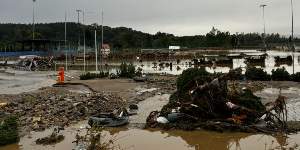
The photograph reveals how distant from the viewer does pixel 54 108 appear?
62.7ft

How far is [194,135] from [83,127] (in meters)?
3.51

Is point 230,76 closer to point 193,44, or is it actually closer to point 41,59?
point 41,59

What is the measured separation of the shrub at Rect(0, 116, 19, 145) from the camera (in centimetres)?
1373

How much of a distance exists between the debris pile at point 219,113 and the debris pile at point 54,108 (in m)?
3.09

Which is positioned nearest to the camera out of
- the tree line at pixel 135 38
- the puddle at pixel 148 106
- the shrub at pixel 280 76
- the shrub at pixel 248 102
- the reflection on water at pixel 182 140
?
the reflection on water at pixel 182 140

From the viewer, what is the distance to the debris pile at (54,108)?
55.2 ft

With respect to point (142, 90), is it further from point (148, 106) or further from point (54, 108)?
point (54, 108)

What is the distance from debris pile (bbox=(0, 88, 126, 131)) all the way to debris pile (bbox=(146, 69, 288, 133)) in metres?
3.09

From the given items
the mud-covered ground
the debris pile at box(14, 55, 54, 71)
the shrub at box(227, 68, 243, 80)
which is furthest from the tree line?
the shrub at box(227, 68, 243, 80)

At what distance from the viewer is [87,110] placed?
18656 millimetres

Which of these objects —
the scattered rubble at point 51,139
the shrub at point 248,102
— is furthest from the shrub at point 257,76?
the scattered rubble at point 51,139

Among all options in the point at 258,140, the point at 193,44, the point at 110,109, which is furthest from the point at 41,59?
the point at 193,44

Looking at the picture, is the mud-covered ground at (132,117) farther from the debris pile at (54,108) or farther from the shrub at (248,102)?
the shrub at (248,102)

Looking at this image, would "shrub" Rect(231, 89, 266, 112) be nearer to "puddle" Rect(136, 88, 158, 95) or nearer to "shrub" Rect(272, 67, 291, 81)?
"puddle" Rect(136, 88, 158, 95)
